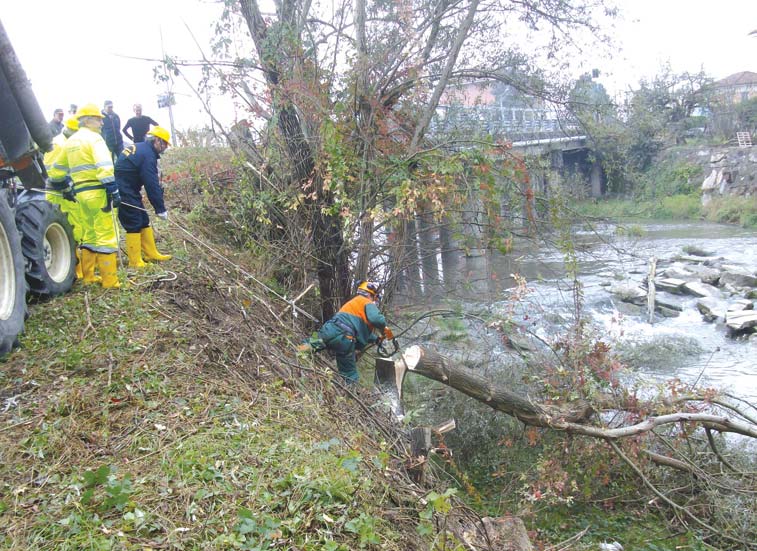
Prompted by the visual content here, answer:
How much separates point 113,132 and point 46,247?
525cm

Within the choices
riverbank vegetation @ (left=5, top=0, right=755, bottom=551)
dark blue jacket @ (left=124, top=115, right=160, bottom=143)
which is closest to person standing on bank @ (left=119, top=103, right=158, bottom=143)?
dark blue jacket @ (left=124, top=115, right=160, bottom=143)

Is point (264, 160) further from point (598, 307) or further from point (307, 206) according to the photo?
point (598, 307)

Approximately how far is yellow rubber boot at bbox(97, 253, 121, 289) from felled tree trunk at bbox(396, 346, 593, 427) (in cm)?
298

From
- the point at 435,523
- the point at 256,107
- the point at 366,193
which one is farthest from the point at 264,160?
the point at 435,523

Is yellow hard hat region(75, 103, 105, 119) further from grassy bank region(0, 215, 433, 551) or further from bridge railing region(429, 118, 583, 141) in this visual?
bridge railing region(429, 118, 583, 141)

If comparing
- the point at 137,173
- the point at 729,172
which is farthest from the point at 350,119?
the point at 729,172

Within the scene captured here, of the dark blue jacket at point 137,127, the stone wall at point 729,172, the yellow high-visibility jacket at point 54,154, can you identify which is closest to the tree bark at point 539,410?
the yellow high-visibility jacket at point 54,154

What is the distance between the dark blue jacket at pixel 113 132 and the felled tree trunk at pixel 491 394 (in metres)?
7.15

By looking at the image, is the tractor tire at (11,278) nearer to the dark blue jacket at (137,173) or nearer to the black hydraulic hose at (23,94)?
the black hydraulic hose at (23,94)

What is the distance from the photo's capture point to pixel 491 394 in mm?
6422

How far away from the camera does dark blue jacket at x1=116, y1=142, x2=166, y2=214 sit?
6543 millimetres

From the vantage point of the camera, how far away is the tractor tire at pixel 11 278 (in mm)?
4453

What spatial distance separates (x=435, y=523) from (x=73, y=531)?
1996mm

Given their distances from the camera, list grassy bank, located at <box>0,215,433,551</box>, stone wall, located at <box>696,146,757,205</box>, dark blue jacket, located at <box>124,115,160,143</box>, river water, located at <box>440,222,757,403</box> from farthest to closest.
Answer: stone wall, located at <box>696,146,757,205</box>
dark blue jacket, located at <box>124,115,160,143</box>
river water, located at <box>440,222,757,403</box>
grassy bank, located at <box>0,215,433,551</box>
